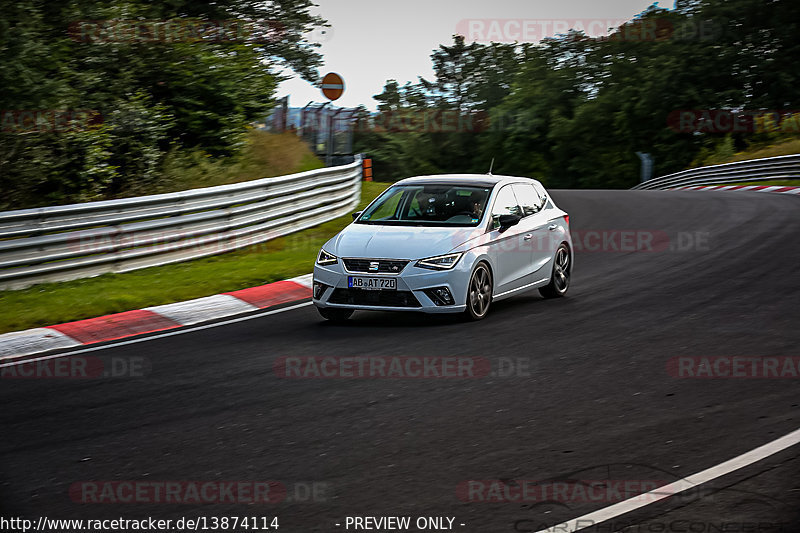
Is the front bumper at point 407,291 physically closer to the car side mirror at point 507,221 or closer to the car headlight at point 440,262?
the car headlight at point 440,262

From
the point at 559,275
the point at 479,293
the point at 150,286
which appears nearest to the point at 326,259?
the point at 479,293

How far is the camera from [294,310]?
11492mm

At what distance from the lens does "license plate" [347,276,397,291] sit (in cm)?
998

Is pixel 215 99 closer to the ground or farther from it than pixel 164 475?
farther from it

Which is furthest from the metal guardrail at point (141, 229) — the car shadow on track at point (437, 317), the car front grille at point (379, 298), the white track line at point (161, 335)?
the car front grille at point (379, 298)

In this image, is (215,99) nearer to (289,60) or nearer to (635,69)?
(289,60)

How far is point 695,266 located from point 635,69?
2234 inches

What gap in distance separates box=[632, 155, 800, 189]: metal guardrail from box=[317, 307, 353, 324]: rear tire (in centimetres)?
2392

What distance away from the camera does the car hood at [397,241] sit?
33.2ft

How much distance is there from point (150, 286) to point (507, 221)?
15.5ft

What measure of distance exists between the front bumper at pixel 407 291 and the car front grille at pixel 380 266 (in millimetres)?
43

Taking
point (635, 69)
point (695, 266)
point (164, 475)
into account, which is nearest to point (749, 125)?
point (635, 69)

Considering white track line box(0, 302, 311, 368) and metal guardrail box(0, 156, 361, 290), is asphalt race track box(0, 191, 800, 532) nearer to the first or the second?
white track line box(0, 302, 311, 368)

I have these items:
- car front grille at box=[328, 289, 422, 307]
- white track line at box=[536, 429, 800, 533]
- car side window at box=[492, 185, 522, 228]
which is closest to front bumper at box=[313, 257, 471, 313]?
car front grille at box=[328, 289, 422, 307]
